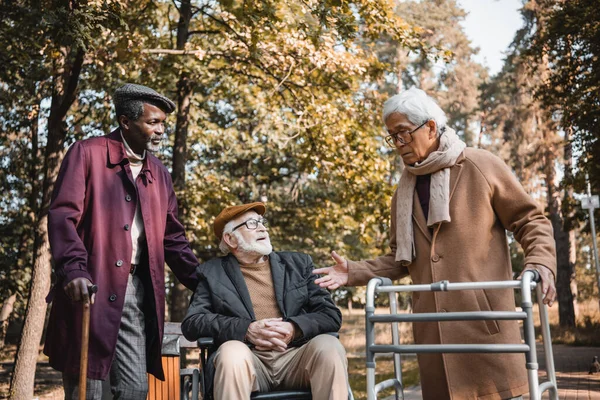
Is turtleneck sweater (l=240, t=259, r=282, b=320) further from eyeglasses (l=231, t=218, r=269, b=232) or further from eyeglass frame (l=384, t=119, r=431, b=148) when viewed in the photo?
eyeglass frame (l=384, t=119, r=431, b=148)

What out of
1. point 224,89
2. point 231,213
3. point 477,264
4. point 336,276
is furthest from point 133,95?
point 224,89

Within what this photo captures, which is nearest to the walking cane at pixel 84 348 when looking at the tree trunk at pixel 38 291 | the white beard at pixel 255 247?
the white beard at pixel 255 247

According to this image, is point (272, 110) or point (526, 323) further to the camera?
point (272, 110)

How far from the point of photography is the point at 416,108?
3.08 meters

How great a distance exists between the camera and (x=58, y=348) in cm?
311

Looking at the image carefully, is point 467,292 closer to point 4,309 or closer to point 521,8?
point 4,309

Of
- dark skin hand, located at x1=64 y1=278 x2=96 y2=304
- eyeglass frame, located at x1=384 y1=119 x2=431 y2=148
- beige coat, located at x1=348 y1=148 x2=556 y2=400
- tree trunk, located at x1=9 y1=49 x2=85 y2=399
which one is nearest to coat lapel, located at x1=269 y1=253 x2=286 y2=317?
Answer: beige coat, located at x1=348 y1=148 x2=556 y2=400

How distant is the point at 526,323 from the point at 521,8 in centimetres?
1905

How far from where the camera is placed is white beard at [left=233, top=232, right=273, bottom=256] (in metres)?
3.85

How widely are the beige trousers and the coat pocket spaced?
783 mm

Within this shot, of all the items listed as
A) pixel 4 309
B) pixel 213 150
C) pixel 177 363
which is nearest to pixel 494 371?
pixel 177 363

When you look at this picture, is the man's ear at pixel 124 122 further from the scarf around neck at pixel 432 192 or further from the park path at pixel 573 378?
the park path at pixel 573 378

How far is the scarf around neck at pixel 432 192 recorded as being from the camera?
3020 mm

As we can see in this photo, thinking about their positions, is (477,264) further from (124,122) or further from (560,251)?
(560,251)
